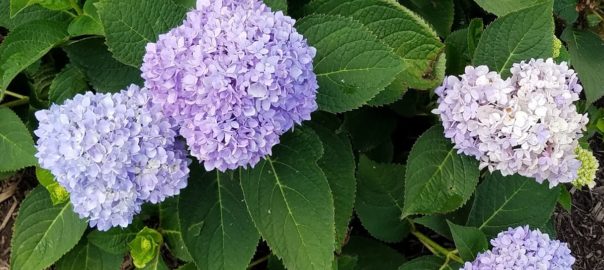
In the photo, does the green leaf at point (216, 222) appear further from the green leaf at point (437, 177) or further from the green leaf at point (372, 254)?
the green leaf at point (372, 254)

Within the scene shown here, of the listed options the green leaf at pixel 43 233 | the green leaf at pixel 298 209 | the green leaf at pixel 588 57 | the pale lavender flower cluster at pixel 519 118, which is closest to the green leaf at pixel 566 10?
the green leaf at pixel 588 57

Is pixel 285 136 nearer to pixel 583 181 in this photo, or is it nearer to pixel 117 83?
pixel 117 83

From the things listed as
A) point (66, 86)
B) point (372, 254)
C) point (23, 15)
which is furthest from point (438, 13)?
point (23, 15)

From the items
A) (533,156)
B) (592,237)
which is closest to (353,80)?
(533,156)

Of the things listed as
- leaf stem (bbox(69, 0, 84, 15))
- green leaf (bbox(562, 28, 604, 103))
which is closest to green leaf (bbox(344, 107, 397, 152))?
green leaf (bbox(562, 28, 604, 103))

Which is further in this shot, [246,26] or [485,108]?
[485,108]

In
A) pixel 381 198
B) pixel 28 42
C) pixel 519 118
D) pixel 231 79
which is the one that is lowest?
pixel 381 198

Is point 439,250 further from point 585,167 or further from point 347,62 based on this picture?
point 347,62
